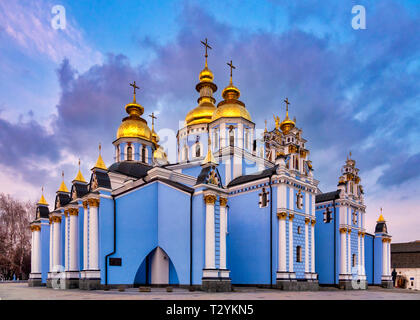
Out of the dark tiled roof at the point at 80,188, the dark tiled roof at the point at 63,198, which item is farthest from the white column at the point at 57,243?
the dark tiled roof at the point at 80,188

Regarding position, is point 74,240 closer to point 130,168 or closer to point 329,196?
point 130,168

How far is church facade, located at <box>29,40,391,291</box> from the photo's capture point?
20219 mm

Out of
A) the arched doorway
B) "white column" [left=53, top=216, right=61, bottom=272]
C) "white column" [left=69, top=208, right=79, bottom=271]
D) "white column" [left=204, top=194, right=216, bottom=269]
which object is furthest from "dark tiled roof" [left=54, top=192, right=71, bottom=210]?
"white column" [left=204, top=194, right=216, bottom=269]

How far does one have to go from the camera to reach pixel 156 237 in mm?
21953

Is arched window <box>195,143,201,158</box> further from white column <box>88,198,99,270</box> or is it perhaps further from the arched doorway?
white column <box>88,198,99,270</box>

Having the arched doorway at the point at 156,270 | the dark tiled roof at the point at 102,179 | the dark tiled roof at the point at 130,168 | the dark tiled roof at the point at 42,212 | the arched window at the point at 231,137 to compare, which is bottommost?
the arched doorway at the point at 156,270

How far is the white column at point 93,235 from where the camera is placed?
2058 centimetres

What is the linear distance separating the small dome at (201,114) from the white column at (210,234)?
1465cm

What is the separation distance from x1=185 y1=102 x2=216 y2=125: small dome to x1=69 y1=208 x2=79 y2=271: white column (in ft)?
45.4

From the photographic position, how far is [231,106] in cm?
2938

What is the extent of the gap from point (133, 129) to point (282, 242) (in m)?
17.4

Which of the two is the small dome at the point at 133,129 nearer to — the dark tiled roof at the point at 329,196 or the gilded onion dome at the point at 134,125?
the gilded onion dome at the point at 134,125
